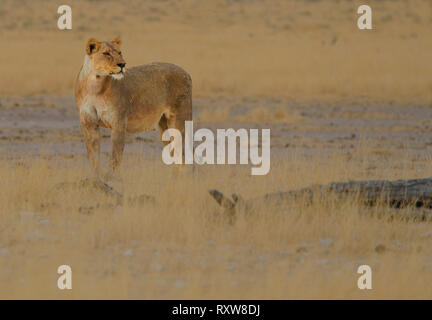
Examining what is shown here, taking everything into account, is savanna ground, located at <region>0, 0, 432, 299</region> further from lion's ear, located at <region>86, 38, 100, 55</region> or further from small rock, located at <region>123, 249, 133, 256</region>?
lion's ear, located at <region>86, 38, 100, 55</region>

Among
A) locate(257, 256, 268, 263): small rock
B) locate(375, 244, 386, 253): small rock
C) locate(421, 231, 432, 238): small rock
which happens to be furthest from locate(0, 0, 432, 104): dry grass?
locate(257, 256, 268, 263): small rock

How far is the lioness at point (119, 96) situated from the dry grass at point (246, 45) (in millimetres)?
12715

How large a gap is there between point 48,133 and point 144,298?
10942mm

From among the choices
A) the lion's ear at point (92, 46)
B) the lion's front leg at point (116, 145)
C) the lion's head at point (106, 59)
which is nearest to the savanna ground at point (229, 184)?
the lion's front leg at point (116, 145)

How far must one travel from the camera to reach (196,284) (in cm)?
645

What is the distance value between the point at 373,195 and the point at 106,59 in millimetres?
3413

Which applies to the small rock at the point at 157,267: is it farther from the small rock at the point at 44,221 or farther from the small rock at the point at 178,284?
the small rock at the point at 44,221

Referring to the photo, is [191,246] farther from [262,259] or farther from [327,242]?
[327,242]

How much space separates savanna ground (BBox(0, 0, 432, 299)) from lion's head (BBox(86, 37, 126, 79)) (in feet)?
4.13

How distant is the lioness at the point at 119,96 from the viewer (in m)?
10.3

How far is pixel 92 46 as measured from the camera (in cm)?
1028

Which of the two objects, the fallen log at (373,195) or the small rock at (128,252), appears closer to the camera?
the small rock at (128,252)

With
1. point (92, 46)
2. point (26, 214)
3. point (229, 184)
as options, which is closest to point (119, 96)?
point (92, 46)

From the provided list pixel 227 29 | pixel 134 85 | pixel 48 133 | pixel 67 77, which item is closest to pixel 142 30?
pixel 227 29
